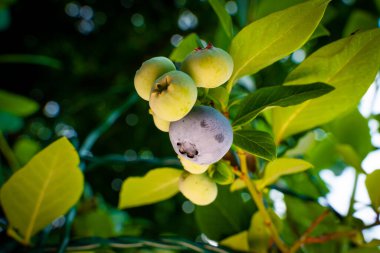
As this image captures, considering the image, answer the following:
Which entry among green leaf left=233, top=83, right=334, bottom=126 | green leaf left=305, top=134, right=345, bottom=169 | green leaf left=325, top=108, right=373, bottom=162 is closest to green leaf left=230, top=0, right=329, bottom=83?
green leaf left=233, top=83, right=334, bottom=126

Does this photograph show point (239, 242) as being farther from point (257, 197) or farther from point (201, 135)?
point (201, 135)

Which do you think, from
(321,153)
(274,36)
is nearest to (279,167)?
(274,36)

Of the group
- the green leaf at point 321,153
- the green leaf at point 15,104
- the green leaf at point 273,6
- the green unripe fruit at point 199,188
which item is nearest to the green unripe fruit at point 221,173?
the green unripe fruit at point 199,188

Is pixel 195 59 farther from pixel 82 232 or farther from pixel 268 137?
pixel 82 232

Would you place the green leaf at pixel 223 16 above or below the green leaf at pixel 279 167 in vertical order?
above

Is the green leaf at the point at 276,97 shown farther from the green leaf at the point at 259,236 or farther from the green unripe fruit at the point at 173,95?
the green leaf at the point at 259,236

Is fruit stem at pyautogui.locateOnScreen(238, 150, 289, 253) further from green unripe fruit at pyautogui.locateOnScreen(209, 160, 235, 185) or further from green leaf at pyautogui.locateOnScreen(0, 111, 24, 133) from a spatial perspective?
green leaf at pyautogui.locateOnScreen(0, 111, 24, 133)
